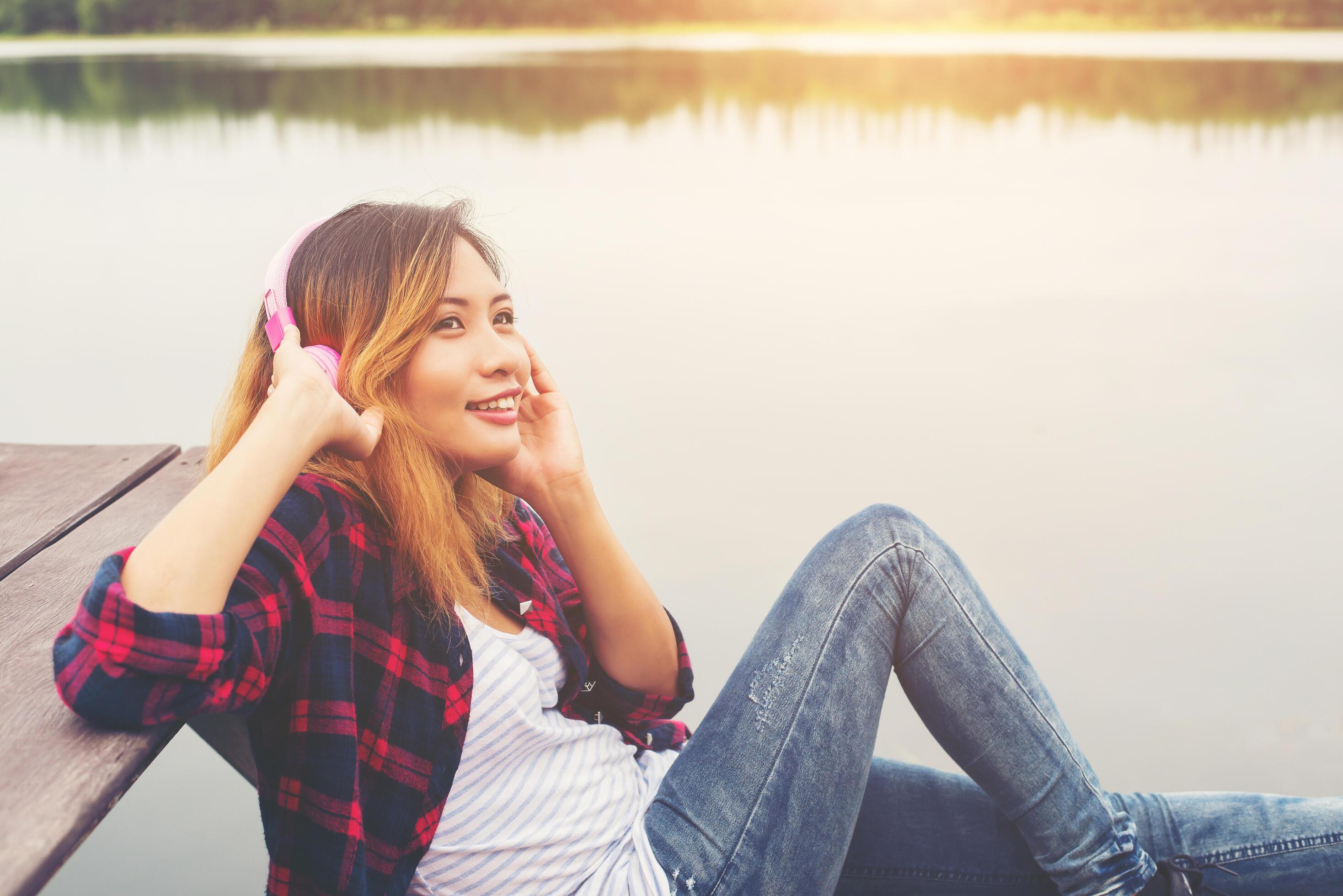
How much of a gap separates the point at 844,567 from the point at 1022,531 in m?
1.54

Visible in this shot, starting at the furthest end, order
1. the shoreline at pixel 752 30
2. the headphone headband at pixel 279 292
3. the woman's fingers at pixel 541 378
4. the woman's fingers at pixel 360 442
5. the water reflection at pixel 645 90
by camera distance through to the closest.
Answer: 1. the shoreline at pixel 752 30
2. the water reflection at pixel 645 90
3. the woman's fingers at pixel 541 378
4. the headphone headband at pixel 279 292
5. the woman's fingers at pixel 360 442

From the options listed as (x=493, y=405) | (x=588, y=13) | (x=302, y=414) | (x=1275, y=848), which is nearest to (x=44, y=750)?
(x=302, y=414)

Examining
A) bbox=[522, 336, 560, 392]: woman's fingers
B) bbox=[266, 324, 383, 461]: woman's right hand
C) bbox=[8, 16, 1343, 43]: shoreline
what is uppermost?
bbox=[8, 16, 1343, 43]: shoreline

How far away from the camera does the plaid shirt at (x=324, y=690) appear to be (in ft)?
3.07

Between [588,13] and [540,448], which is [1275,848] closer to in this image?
[540,448]

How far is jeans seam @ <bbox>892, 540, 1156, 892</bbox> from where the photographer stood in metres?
1.35

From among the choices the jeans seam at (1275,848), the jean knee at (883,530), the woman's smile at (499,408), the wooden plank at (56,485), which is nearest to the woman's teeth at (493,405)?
the woman's smile at (499,408)

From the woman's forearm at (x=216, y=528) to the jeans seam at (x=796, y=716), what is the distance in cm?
65

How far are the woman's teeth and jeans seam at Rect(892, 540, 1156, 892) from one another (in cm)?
52

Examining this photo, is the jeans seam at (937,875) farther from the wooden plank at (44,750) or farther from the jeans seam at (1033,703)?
the wooden plank at (44,750)

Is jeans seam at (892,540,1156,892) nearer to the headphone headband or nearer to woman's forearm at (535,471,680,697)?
woman's forearm at (535,471,680,697)

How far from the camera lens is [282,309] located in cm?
126

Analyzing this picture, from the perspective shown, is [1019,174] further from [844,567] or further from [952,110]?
[844,567]

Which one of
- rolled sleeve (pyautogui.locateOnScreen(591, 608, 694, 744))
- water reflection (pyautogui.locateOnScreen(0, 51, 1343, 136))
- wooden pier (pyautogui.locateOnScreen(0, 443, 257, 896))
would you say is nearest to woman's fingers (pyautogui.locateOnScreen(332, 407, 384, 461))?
Result: wooden pier (pyautogui.locateOnScreen(0, 443, 257, 896))
